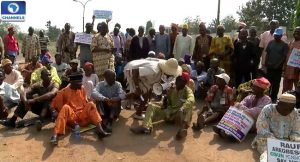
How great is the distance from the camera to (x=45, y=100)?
8.38m

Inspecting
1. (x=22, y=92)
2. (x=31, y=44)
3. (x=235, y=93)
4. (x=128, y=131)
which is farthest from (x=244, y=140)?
(x=31, y=44)

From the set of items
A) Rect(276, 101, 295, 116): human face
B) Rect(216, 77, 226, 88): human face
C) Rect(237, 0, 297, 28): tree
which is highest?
Rect(237, 0, 297, 28): tree

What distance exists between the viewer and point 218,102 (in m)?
8.69

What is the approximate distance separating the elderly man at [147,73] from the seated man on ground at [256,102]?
155cm

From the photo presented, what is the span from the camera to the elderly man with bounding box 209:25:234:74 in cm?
1012

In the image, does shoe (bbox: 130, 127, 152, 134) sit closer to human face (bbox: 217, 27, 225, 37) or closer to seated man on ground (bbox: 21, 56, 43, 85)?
human face (bbox: 217, 27, 225, 37)

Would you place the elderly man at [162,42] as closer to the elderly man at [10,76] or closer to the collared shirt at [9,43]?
the elderly man at [10,76]

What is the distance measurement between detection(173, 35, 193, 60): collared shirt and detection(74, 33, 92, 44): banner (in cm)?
240

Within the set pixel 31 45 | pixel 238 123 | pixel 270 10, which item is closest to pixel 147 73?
pixel 238 123

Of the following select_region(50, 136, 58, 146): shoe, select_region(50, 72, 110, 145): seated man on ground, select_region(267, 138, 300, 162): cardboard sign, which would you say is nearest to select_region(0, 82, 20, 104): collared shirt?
select_region(50, 72, 110, 145): seated man on ground

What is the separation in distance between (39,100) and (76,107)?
84 cm

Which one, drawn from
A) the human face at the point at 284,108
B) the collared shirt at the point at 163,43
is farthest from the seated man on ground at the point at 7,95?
the human face at the point at 284,108

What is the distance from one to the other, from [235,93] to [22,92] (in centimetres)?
470

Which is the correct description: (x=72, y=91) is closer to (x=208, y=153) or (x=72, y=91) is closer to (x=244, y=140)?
(x=208, y=153)
